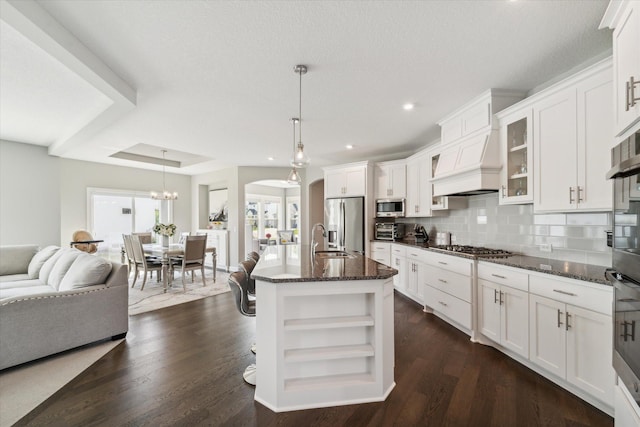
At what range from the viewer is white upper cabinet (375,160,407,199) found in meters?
5.10

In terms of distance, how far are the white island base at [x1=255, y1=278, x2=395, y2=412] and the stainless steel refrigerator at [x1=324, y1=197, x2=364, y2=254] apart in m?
3.19

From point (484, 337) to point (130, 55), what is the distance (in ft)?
13.8

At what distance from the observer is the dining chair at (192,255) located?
16.3 feet

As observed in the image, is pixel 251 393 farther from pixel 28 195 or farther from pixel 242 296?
pixel 28 195

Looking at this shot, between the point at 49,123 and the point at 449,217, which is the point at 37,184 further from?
the point at 449,217

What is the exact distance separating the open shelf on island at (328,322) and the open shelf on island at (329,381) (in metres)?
0.40

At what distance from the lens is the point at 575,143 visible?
7.34 ft

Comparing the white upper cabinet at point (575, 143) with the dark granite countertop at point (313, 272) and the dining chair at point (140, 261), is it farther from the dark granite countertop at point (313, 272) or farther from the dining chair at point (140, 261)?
the dining chair at point (140, 261)

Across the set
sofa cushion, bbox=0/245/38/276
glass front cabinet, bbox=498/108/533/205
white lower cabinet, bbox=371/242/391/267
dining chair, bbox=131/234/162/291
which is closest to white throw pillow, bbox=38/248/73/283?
sofa cushion, bbox=0/245/38/276

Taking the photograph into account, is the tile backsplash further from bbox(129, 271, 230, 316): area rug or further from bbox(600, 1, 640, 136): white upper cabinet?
bbox(129, 271, 230, 316): area rug

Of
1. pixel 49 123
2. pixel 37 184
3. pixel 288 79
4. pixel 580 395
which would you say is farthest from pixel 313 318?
pixel 37 184

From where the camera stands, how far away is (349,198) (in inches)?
216

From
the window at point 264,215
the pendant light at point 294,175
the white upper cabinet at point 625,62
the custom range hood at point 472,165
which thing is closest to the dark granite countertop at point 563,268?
the custom range hood at point 472,165

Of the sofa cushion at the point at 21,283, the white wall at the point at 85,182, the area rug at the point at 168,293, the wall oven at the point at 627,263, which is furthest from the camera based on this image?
the white wall at the point at 85,182
